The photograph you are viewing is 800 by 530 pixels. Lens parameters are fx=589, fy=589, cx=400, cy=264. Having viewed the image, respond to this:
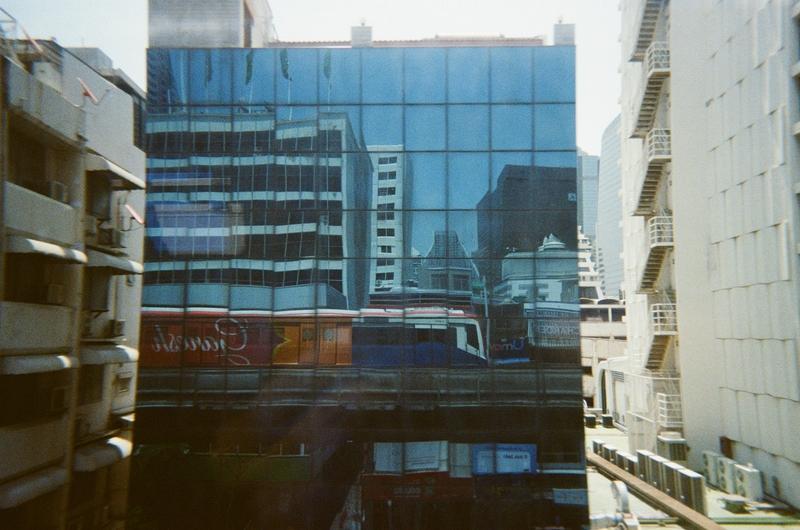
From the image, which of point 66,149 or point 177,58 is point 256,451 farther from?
point 177,58

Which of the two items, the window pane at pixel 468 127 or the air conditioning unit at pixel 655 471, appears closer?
the window pane at pixel 468 127

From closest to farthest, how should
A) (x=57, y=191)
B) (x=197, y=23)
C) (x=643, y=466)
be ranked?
(x=57, y=191) < (x=197, y=23) < (x=643, y=466)

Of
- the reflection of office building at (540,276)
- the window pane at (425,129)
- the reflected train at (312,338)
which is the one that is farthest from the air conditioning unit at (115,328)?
the reflection of office building at (540,276)

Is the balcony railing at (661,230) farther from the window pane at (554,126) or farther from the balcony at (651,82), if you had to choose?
the window pane at (554,126)

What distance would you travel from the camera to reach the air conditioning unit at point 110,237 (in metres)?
14.3

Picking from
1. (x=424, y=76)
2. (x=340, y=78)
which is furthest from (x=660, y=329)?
(x=340, y=78)

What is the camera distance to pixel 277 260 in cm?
1533

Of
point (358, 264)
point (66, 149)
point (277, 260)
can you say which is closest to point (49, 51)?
point (66, 149)

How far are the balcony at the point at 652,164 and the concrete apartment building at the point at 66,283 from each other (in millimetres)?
18123

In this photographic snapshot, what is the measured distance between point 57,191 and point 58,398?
4564 mm

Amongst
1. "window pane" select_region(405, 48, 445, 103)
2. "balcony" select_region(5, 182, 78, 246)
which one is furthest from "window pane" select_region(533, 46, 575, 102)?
"balcony" select_region(5, 182, 78, 246)

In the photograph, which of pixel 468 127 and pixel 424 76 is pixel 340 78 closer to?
pixel 424 76

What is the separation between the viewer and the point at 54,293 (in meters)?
12.7

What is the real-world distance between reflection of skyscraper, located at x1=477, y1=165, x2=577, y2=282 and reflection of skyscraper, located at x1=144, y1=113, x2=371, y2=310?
3249 mm
